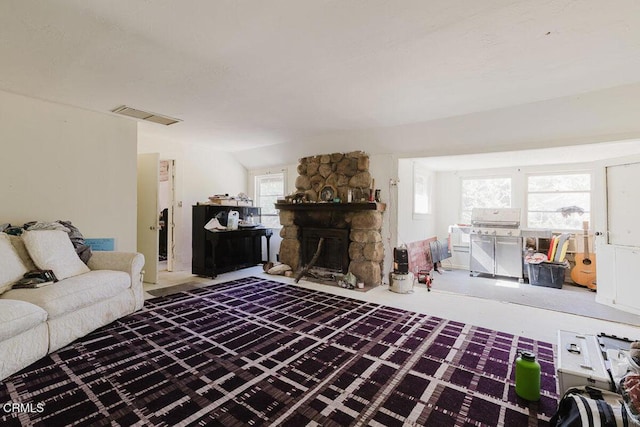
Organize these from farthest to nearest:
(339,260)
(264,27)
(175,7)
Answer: (339,260) → (264,27) → (175,7)

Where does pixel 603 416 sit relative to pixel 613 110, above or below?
below

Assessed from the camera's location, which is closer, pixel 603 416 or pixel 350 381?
pixel 603 416

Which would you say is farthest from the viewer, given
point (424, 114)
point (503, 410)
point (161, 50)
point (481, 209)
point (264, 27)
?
point (481, 209)

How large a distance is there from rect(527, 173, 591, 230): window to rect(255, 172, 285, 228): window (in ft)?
16.5

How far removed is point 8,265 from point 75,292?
0.65 meters

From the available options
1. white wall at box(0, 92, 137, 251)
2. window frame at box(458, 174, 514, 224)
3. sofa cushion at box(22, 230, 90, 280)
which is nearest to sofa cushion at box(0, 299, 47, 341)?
sofa cushion at box(22, 230, 90, 280)

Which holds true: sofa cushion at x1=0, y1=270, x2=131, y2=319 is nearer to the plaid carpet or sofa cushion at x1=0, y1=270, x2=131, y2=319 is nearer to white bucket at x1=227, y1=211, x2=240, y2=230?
the plaid carpet

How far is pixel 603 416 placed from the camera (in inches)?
49.1

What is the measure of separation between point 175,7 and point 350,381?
8.91ft

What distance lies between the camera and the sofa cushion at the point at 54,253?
2.73 metres

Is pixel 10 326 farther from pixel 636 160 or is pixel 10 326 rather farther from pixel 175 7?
pixel 636 160

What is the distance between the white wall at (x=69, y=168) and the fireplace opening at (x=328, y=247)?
2.74 m

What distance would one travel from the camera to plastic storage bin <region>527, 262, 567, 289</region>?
4.67 metres

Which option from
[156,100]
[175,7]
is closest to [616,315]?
[175,7]
